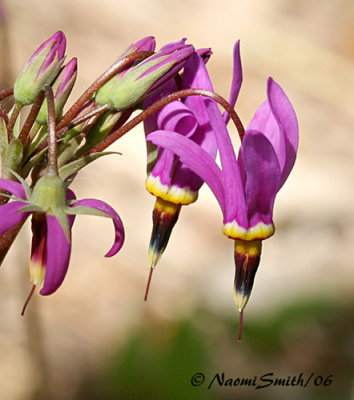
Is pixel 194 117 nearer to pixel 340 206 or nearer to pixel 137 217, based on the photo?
pixel 137 217

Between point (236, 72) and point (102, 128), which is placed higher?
point (236, 72)

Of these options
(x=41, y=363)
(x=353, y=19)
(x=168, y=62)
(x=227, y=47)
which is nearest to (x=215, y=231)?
(x=41, y=363)

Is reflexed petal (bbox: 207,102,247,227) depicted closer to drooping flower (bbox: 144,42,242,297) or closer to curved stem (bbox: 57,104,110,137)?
drooping flower (bbox: 144,42,242,297)

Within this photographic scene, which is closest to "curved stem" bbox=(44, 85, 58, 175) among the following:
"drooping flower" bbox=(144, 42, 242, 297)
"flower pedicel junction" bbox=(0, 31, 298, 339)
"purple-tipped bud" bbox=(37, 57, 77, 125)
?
"flower pedicel junction" bbox=(0, 31, 298, 339)

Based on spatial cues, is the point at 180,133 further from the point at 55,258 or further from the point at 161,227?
the point at 55,258

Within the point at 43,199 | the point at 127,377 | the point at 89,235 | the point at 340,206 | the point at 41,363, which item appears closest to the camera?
the point at 43,199

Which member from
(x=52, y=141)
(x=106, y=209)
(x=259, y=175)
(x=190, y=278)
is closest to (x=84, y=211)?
(x=106, y=209)

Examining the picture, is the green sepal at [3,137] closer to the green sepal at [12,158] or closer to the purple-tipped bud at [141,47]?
the green sepal at [12,158]
